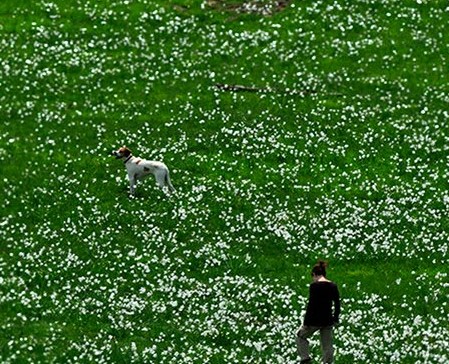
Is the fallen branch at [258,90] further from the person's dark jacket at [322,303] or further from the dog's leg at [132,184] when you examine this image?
the person's dark jacket at [322,303]

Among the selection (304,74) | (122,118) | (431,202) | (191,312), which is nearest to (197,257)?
(191,312)

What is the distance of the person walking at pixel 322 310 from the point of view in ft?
65.5

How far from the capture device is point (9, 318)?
23891mm

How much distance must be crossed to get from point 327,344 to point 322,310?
890 mm

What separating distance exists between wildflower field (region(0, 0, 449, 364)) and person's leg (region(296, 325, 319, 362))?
845 mm

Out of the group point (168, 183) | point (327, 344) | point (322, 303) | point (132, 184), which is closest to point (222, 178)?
point (168, 183)

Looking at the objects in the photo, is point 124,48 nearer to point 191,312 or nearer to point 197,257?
point 197,257

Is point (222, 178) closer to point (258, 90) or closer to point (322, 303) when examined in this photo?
point (258, 90)

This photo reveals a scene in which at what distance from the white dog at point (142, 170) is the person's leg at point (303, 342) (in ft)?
38.0

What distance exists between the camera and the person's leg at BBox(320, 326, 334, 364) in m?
20.3

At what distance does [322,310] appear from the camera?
65.7 ft

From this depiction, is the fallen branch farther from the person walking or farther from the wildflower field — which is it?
the person walking

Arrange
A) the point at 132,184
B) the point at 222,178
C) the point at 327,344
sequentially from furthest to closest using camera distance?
the point at 222,178 → the point at 132,184 → the point at 327,344

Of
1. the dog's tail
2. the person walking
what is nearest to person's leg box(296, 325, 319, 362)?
the person walking
